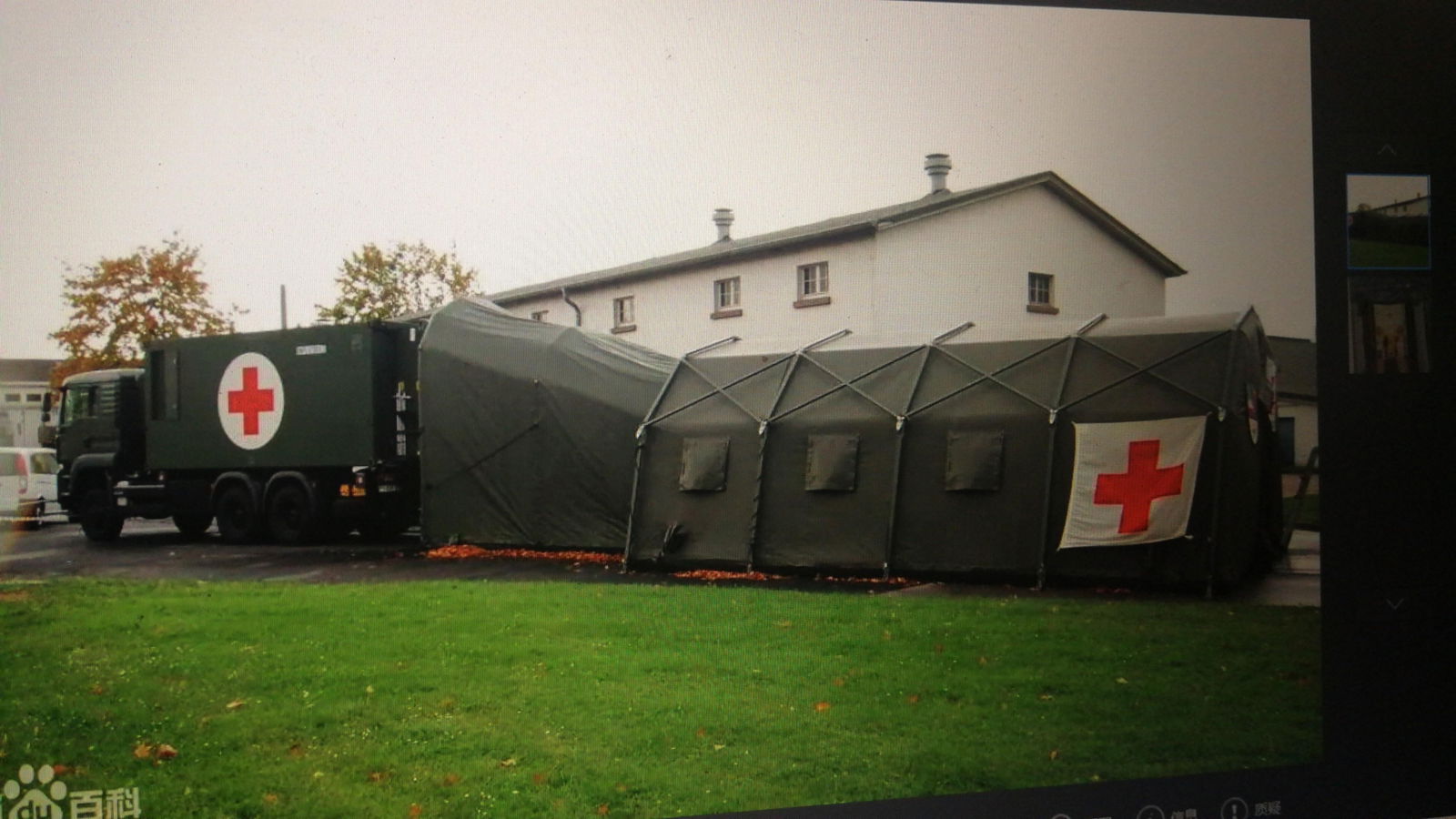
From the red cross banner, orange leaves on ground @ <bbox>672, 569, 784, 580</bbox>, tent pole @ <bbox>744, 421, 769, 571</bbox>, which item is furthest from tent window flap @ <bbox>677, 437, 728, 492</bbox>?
the red cross banner

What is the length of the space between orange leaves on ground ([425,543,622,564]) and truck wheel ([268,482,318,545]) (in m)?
0.43

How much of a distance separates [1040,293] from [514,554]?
2315 mm

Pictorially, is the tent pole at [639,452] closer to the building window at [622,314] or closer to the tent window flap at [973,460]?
the building window at [622,314]

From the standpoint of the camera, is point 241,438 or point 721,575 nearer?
point 241,438

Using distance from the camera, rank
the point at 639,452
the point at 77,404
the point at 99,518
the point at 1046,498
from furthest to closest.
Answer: the point at 639,452 → the point at 1046,498 → the point at 99,518 → the point at 77,404

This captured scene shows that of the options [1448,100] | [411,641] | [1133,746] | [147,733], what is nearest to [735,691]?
[411,641]

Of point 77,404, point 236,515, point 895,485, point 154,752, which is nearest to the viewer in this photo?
point 154,752

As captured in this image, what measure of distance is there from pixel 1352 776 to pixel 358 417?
3888mm

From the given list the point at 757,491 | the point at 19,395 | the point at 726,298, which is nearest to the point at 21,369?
the point at 19,395

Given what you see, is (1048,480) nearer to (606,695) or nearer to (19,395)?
(606,695)

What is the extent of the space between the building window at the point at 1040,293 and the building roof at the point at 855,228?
277mm

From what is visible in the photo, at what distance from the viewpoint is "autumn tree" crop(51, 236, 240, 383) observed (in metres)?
2.69

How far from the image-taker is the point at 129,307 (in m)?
2.71

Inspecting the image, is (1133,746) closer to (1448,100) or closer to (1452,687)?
(1452,687)
